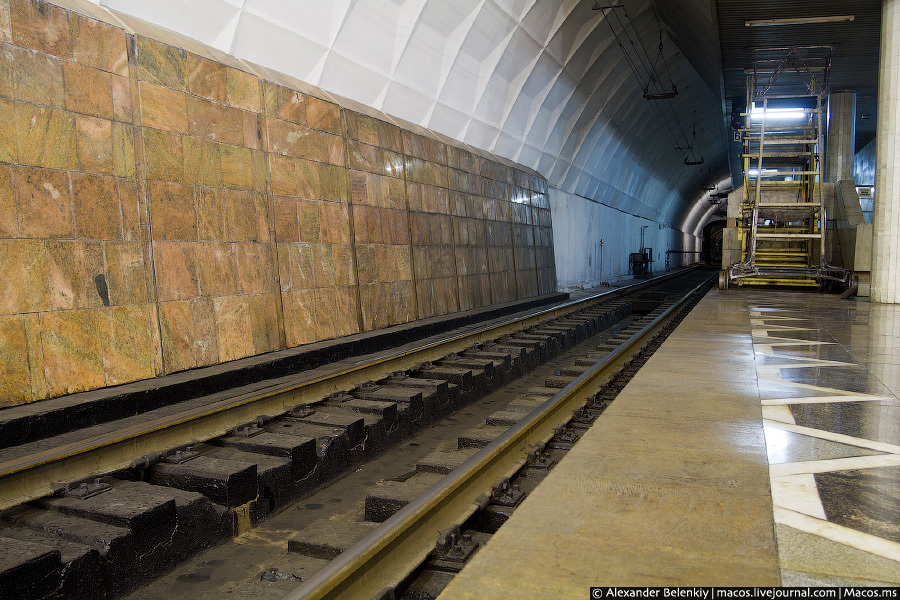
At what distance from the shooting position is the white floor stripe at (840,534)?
8.87 feet

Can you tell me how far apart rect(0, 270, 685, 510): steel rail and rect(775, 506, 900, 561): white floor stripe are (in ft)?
12.4

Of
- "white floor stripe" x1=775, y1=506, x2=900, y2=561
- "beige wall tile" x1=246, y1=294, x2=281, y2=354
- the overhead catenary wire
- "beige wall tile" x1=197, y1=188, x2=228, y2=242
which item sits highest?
the overhead catenary wire

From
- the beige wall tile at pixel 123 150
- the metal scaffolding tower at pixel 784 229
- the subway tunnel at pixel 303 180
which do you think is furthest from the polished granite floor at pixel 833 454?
the metal scaffolding tower at pixel 784 229

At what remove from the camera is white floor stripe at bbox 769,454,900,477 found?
12.2 feet

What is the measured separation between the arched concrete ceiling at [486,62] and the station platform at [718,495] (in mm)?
7127

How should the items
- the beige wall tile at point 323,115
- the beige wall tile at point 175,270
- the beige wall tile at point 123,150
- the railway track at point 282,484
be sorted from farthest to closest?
the beige wall tile at point 323,115, the beige wall tile at point 175,270, the beige wall tile at point 123,150, the railway track at point 282,484

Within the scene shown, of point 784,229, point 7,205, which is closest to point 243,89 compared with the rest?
point 7,205

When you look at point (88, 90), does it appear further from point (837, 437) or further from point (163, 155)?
point (837, 437)

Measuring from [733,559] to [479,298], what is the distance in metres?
12.0

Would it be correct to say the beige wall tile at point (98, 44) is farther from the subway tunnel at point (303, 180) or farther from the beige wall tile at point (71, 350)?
the beige wall tile at point (71, 350)

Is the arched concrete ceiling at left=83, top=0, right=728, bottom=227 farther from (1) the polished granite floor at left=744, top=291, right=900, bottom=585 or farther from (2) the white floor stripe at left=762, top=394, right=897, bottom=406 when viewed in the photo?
(1) the polished granite floor at left=744, top=291, right=900, bottom=585

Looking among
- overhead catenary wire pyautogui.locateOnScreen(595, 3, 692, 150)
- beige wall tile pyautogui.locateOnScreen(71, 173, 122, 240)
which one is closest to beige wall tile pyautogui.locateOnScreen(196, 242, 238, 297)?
beige wall tile pyautogui.locateOnScreen(71, 173, 122, 240)

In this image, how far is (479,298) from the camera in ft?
47.8

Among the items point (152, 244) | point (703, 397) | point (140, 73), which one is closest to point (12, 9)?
point (140, 73)
